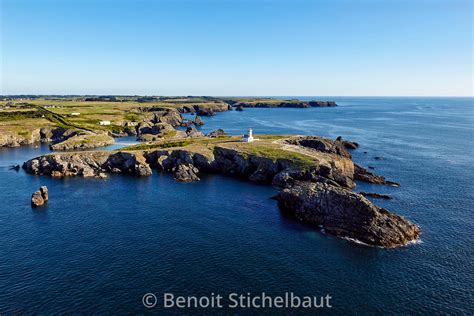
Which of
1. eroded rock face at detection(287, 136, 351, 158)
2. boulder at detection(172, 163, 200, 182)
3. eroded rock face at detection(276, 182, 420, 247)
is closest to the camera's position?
eroded rock face at detection(276, 182, 420, 247)

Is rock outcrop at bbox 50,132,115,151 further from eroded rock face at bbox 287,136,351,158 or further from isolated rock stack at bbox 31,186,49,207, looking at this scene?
eroded rock face at bbox 287,136,351,158

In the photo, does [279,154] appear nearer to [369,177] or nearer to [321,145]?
[369,177]

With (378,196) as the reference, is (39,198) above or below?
above

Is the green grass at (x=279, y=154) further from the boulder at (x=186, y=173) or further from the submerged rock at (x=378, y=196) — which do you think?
the boulder at (x=186, y=173)

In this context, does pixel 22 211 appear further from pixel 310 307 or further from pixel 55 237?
pixel 310 307

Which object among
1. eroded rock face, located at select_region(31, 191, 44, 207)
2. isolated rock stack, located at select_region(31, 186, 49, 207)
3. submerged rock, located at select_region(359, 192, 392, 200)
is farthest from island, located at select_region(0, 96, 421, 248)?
eroded rock face, located at select_region(31, 191, 44, 207)

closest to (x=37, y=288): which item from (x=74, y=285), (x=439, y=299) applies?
(x=74, y=285)

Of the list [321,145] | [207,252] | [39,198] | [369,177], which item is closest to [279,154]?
[369,177]
